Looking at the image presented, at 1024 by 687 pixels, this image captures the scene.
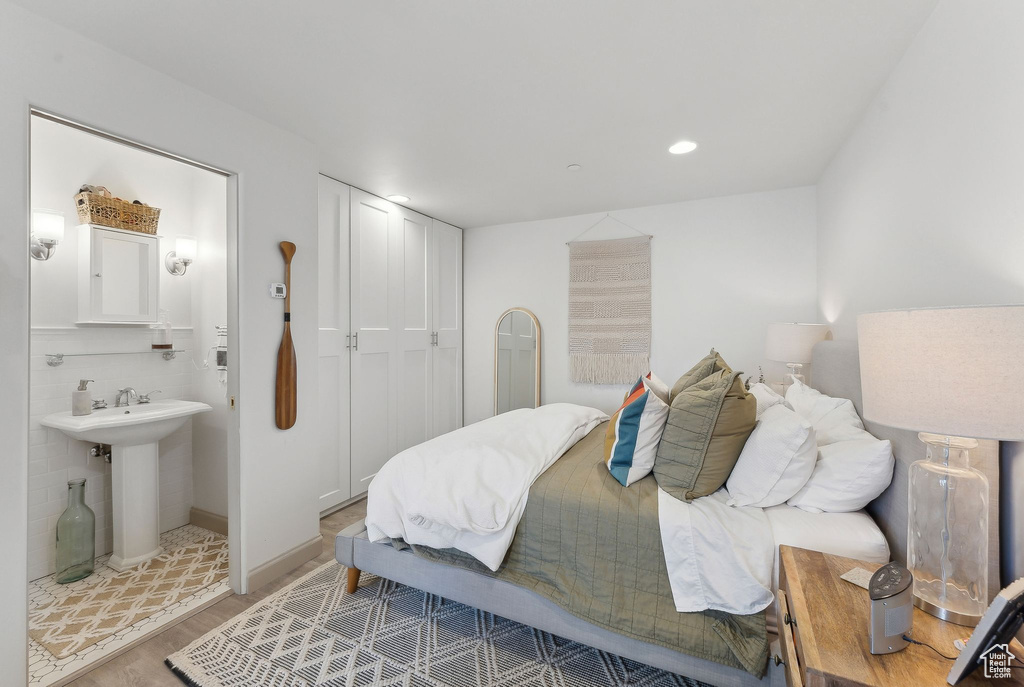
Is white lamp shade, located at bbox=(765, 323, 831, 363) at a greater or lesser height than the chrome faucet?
greater

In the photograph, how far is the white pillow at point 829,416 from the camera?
1.85 meters

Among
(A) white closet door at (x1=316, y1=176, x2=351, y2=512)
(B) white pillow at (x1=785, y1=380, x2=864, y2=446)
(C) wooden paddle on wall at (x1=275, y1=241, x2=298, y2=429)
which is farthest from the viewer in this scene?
(A) white closet door at (x1=316, y1=176, x2=351, y2=512)

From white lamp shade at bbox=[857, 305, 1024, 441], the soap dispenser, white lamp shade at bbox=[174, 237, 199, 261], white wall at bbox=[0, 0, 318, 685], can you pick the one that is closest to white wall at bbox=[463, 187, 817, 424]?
white wall at bbox=[0, 0, 318, 685]

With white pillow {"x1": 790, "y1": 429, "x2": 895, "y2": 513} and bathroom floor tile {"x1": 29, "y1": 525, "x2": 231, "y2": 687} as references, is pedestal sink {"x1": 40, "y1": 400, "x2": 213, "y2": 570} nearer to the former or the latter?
bathroom floor tile {"x1": 29, "y1": 525, "x2": 231, "y2": 687}

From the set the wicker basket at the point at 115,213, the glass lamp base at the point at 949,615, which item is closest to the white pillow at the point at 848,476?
the glass lamp base at the point at 949,615

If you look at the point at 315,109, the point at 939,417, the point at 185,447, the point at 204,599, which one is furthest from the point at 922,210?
the point at 185,447

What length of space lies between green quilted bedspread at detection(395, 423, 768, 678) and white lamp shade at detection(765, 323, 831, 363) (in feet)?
5.36

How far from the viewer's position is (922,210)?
167 cm

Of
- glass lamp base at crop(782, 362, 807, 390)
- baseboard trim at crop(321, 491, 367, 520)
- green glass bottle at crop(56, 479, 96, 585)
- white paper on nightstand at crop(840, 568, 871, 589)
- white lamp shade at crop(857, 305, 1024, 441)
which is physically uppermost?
white lamp shade at crop(857, 305, 1024, 441)

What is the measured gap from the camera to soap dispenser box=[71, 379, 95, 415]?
8.17 ft

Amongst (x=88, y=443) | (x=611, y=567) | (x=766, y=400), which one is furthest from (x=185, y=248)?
(x=766, y=400)

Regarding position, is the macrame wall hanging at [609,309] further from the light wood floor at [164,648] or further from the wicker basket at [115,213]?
the wicker basket at [115,213]

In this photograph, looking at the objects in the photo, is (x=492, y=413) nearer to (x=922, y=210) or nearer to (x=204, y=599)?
(x=204, y=599)

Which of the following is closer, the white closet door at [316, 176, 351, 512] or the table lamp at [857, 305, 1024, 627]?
the table lamp at [857, 305, 1024, 627]
